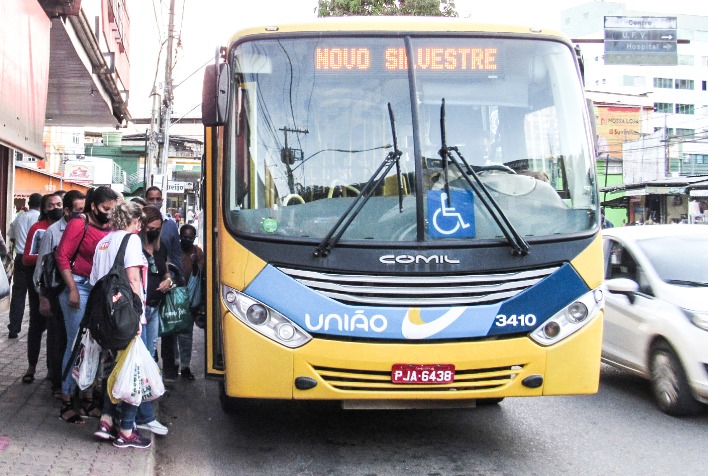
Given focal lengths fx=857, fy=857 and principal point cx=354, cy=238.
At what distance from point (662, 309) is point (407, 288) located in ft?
9.84

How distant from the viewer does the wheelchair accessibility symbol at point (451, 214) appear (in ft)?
18.2

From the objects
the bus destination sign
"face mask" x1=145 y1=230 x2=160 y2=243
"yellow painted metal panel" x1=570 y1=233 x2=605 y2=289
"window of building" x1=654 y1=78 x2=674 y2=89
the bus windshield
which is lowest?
"yellow painted metal panel" x1=570 y1=233 x2=605 y2=289

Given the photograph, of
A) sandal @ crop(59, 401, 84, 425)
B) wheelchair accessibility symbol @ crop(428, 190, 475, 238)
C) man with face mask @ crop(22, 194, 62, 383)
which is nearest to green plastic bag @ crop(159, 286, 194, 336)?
man with face mask @ crop(22, 194, 62, 383)

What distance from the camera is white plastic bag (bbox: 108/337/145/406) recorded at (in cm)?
562

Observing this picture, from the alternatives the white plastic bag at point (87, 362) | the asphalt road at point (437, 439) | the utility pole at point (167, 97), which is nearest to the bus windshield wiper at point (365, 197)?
the asphalt road at point (437, 439)

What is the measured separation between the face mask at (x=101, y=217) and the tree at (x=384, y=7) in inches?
753

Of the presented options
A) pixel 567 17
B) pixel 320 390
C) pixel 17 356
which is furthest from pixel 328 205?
pixel 567 17

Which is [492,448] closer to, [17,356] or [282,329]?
[282,329]

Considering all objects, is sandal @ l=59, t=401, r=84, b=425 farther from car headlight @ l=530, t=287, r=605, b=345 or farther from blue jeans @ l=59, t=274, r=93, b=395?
car headlight @ l=530, t=287, r=605, b=345

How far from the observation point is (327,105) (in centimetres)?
578

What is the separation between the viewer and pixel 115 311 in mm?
5531

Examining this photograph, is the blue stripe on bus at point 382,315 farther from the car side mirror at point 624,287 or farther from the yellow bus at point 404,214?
the car side mirror at point 624,287

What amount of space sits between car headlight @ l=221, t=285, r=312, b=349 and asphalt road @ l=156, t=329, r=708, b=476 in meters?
0.93

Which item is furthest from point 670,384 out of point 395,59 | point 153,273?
point 153,273
